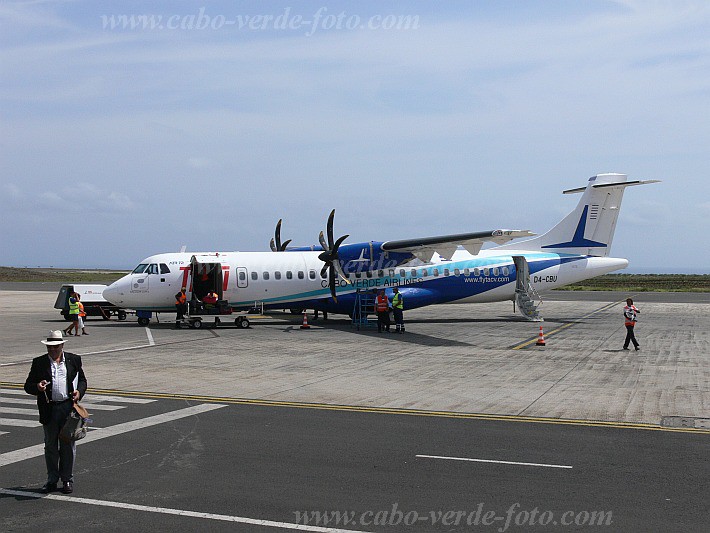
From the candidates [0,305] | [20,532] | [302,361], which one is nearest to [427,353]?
[302,361]

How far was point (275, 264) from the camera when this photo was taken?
32.9 m

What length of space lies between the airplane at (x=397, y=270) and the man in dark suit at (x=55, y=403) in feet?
69.8

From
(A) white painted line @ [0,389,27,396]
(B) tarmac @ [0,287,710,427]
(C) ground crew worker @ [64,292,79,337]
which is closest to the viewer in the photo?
(B) tarmac @ [0,287,710,427]

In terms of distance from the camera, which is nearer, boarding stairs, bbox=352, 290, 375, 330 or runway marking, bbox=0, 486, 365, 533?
runway marking, bbox=0, 486, 365, 533

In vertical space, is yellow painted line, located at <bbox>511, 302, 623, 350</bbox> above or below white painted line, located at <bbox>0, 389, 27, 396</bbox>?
above

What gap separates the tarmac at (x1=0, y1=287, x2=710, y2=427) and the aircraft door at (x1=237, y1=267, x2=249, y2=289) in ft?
6.86

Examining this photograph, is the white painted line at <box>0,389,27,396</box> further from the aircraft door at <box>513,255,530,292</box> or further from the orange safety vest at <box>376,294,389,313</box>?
the aircraft door at <box>513,255,530,292</box>

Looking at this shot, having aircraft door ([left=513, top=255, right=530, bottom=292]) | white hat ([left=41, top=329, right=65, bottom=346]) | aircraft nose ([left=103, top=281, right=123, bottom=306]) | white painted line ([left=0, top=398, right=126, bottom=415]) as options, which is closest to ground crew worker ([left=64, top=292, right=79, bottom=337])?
aircraft nose ([left=103, top=281, right=123, bottom=306])

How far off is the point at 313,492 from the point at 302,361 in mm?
12261

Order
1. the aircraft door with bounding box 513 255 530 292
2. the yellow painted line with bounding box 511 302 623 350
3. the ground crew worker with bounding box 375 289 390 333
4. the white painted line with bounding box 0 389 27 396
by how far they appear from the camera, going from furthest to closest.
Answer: the aircraft door with bounding box 513 255 530 292 → the ground crew worker with bounding box 375 289 390 333 → the yellow painted line with bounding box 511 302 623 350 → the white painted line with bounding box 0 389 27 396

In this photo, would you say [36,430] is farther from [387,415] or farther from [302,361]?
[302,361]

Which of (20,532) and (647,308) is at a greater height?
(647,308)

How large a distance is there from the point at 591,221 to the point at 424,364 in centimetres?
1879

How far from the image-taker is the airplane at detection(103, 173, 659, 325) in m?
31.8
